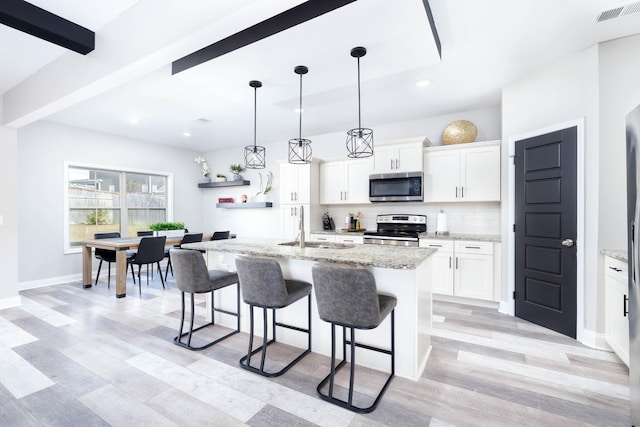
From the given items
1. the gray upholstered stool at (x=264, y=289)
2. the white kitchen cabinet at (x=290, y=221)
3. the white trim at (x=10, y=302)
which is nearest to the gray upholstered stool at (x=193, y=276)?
the gray upholstered stool at (x=264, y=289)

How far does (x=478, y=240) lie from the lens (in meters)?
3.73

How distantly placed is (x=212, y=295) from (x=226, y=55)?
2.28 metres

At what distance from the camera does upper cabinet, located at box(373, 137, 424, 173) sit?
427 centimetres

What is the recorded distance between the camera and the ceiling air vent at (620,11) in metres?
2.17

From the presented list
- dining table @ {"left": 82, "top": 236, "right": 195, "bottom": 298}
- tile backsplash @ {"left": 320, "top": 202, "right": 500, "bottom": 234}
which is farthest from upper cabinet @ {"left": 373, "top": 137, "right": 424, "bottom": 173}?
dining table @ {"left": 82, "top": 236, "right": 195, "bottom": 298}

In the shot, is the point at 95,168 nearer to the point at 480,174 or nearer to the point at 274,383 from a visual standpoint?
the point at 274,383

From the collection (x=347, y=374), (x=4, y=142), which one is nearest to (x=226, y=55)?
(x=347, y=374)

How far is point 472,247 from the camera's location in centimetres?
380

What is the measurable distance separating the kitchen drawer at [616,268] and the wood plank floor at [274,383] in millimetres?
686

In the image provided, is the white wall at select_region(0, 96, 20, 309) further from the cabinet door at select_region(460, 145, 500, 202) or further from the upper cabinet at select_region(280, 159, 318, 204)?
the cabinet door at select_region(460, 145, 500, 202)

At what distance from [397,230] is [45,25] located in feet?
14.5

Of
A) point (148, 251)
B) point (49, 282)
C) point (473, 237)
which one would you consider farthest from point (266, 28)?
point (49, 282)

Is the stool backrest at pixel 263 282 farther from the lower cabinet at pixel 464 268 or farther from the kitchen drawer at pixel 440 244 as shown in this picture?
the kitchen drawer at pixel 440 244

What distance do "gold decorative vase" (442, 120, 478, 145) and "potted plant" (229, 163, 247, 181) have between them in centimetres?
414
